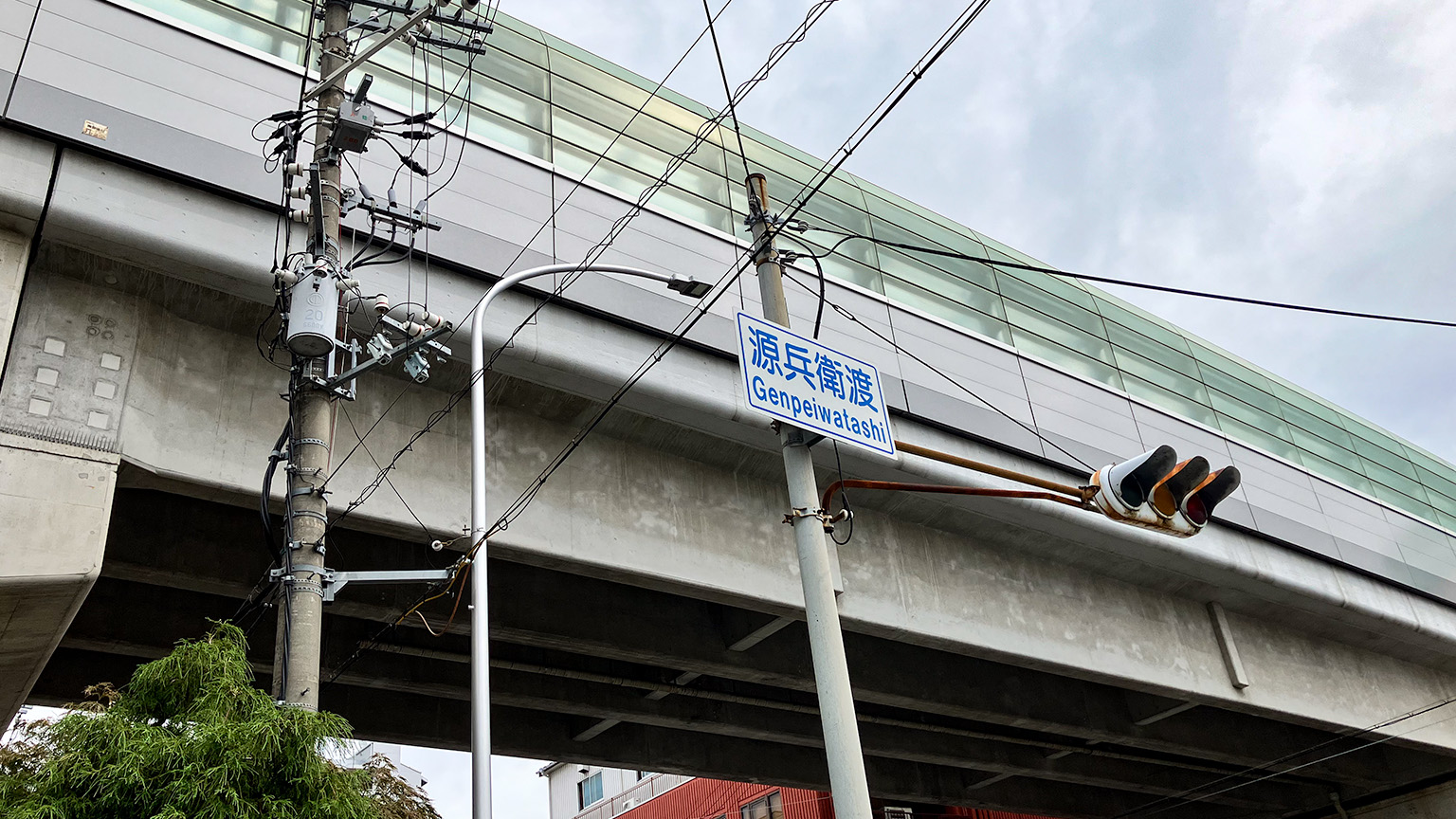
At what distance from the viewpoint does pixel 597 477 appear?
13836 millimetres

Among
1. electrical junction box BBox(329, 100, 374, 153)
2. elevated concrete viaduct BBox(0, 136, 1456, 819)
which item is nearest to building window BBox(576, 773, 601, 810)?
elevated concrete viaduct BBox(0, 136, 1456, 819)

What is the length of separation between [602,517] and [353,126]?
5.34 meters

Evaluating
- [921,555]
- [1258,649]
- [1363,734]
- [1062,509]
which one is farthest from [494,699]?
[1363,734]

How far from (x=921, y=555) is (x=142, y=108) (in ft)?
37.9

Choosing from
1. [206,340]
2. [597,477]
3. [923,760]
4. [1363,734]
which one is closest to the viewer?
[206,340]

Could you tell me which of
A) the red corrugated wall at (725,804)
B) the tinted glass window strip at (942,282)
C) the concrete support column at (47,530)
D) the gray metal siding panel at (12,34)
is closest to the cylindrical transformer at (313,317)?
the concrete support column at (47,530)

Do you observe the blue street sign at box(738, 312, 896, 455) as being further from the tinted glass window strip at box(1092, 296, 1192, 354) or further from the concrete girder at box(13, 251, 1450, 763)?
the tinted glass window strip at box(1092, 296, 1192, 354)

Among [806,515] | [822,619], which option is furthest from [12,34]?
[822,619]

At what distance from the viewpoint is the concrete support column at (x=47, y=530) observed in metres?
9.33

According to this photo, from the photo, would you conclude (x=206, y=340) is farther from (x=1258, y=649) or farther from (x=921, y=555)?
(x=1258, y=649)

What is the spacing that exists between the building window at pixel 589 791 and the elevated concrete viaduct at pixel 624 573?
1180 inches

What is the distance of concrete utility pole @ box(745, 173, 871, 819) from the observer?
7.38 meters

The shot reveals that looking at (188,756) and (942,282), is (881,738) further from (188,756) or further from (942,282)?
(188,756)

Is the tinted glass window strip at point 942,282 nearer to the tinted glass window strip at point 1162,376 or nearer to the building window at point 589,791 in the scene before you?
the tinted glass window strip at point 1162,376
